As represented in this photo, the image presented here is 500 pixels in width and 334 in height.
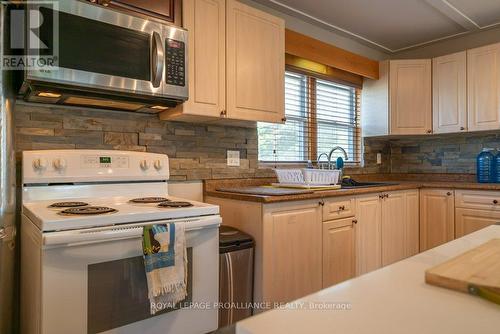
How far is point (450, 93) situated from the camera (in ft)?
10.5

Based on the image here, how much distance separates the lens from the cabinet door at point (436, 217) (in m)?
2.98

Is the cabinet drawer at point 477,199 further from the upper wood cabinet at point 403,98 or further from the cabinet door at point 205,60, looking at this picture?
the cabinet door at point 205,60

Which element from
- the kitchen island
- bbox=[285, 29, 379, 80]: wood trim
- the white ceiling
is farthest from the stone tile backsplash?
the kitchen island

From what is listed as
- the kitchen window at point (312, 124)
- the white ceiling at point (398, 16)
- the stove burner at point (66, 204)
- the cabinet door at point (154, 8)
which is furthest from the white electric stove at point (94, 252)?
the white ceiling at point (398, 16)

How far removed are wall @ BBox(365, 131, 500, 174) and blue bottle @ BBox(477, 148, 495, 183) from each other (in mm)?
155

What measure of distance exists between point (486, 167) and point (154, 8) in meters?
→ 3.13

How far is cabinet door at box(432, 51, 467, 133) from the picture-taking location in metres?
3.12

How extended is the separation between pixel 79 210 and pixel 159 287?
1.44 feet

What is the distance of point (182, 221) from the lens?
145 cm

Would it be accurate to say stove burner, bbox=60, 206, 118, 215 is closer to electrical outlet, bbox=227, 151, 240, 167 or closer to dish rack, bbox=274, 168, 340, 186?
electrical outlet, bbox=227, 151, 240, 167

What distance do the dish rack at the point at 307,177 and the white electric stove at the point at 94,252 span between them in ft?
3.19

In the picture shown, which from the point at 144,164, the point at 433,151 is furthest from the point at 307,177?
the point at 433,151

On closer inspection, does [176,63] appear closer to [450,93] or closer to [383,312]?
[383,312]

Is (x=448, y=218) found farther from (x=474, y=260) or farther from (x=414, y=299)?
(x=414, y=299)
